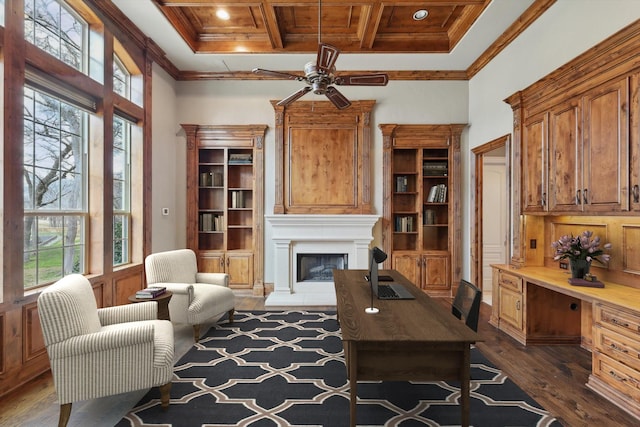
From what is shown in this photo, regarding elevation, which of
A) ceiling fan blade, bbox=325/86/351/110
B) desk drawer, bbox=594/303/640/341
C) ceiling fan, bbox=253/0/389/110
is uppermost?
ceiling fan, bbox=253/0/389/110

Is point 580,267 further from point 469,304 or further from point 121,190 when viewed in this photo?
point 121,190

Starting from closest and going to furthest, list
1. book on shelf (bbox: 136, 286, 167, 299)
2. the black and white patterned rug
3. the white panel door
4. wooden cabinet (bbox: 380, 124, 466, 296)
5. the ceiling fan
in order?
the black and white patterned rug → the ceiling fan → book on shelf (bbox: 136, 286, 167, 299) → wooden cabinet (bbox: 380, 124, 466, 296) → the white panel door

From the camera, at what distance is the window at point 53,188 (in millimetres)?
2691

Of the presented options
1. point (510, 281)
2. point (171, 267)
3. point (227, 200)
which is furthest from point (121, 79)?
point (510, 281)

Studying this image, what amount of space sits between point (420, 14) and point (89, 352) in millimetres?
4741

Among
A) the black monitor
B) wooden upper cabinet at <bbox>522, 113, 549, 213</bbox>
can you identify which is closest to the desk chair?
the black monitor

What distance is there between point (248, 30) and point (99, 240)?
326cm

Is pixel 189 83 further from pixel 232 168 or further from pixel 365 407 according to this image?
pixel 365 407

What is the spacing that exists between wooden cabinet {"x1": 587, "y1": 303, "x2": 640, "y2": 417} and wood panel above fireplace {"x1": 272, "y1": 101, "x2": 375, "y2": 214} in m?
3.22

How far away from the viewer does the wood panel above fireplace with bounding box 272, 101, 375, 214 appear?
5.07 metres

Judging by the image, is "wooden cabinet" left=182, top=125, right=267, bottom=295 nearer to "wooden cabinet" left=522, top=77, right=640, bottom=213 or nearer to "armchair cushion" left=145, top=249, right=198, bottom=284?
"armchair cushion" left=145, top=249, right=198, bottom=284

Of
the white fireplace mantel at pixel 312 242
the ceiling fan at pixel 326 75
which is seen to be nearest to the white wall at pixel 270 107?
the white fireplace mantel at pixel 312 242

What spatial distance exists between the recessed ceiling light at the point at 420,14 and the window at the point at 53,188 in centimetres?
399

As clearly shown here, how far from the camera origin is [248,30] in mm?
4375
